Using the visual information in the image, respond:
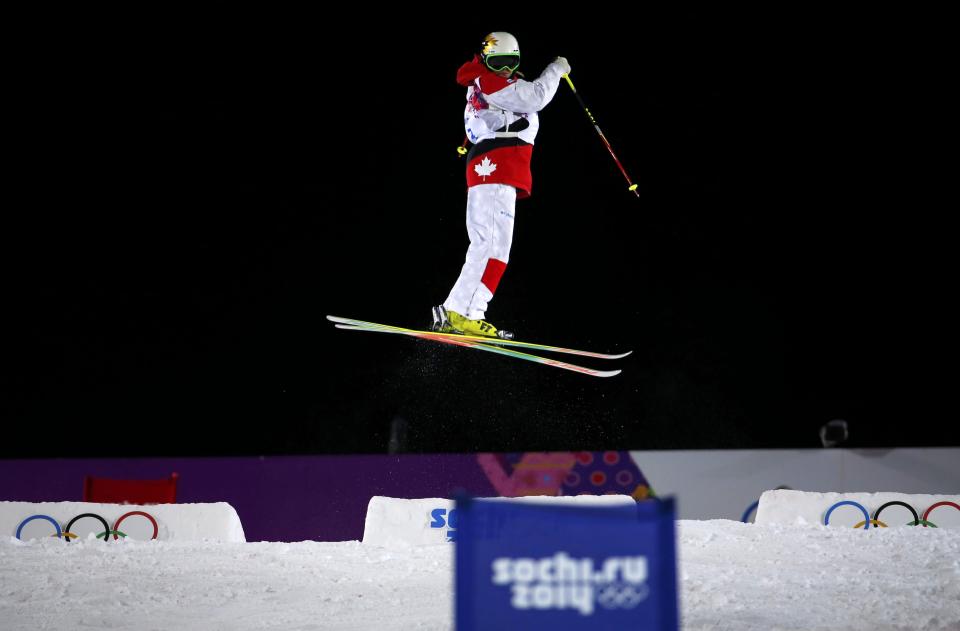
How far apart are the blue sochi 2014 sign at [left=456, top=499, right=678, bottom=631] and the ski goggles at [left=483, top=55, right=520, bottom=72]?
3.36 meters

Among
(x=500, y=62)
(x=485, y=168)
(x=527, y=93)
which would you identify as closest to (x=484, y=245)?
(x=485, y=168)

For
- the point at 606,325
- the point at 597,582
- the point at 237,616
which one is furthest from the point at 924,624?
the point at 606,325

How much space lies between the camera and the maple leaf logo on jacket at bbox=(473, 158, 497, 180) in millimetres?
4688

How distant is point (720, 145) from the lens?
7004mm

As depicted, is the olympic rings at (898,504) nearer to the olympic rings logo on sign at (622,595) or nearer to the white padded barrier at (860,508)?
the white padded barrier at (860,508)

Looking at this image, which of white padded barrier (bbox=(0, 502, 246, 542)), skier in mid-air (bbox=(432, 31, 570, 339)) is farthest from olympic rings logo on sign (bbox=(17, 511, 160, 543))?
skier in mid-air (bbox=(432, 31, 570, 339))

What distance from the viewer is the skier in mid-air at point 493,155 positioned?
4579mm

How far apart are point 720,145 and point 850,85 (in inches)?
39.6

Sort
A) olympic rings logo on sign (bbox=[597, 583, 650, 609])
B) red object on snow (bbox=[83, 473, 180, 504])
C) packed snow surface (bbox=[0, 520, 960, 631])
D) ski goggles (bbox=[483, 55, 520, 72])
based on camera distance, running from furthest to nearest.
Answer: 1. red object on snow (bbox=[83, 473, 180, 504])
2. ski goggles (bbox=[483, 55, 520, 72])
3. packed snow surface (bbox=[0, 520, 960, 631])
4. olympic rings logo on sign (bbox=[597, 583, 650, 609])

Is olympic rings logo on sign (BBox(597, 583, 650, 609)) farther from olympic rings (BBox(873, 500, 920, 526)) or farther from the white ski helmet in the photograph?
olympic rings (BBox(873, 500, 920, 526))

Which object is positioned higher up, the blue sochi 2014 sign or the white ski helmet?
the white ski helmet

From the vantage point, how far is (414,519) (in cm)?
502

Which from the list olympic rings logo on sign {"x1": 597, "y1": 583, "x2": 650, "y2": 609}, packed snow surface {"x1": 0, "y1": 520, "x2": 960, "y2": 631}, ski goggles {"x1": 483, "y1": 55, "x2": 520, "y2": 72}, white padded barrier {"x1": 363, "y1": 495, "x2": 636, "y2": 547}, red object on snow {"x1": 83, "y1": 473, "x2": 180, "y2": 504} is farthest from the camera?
red object on snow {"x1": 83, "y1": 473, "x2": 180, "y2": 504}

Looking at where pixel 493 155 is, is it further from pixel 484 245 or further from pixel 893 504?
pixel 893 504
